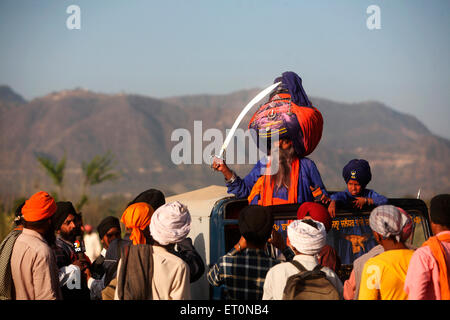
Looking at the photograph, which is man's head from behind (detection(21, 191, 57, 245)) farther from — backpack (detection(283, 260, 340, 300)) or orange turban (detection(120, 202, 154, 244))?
backpack (detection(283, 260, 340, 300))

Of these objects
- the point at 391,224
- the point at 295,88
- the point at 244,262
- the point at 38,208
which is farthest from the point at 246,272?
the point at 295,88

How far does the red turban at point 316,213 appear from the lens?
488 cm

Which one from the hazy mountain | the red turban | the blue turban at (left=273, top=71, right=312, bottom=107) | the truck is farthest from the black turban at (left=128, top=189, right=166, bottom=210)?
the hazy mountain

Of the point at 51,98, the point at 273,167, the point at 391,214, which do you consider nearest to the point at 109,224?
the point at 273,167

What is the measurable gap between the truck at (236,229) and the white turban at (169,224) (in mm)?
599

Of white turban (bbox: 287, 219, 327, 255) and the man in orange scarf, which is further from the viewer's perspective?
white turban (bbox: 287, 219, 327, 255)

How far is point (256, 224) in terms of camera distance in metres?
4.36

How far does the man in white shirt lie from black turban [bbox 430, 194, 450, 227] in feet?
2.87

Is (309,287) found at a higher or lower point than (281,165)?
lower

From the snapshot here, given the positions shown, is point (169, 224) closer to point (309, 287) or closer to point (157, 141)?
point (309, 287)

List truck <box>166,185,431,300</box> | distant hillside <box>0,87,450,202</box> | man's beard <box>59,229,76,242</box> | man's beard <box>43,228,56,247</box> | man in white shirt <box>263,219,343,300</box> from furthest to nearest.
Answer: distant hillside <box>0,87,450,202</box>, man's beard <box>59,229,76,242</box>, truck <box>166,185,431,300</box>, man's beard <box>43,228,56,247</box>, man in white shirt <box>263,219,343,300</box>

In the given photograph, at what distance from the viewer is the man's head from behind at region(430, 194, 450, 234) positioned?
4.44 m

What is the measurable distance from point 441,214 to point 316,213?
3.09ft
